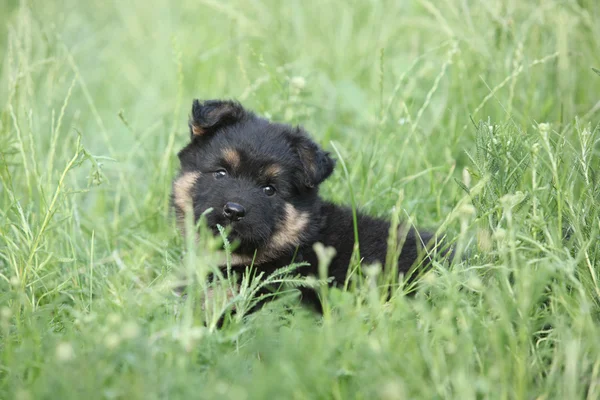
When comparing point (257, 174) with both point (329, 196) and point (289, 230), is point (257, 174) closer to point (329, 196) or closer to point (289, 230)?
point (289, 230)

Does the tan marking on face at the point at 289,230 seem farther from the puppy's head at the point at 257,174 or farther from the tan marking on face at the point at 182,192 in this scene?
the tan marking on face at the point at 182,192

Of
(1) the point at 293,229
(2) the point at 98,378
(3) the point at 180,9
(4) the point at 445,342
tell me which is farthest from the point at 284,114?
(3) the point at 180,9

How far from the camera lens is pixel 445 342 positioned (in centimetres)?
278

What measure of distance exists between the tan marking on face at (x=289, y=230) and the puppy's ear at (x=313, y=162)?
175 millimetres

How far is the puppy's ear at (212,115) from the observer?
4062 millimetres

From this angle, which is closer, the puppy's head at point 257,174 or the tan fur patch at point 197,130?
the puppy's head at point 257,174

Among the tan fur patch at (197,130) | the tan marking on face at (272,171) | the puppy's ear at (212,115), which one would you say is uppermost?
the puppy's ear at (212,115)

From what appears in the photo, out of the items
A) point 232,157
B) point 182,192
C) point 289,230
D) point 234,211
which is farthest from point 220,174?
point 289,230

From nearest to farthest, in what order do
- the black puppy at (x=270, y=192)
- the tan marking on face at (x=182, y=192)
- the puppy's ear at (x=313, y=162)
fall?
the black puppy at (x=270, y=192)
the puppy's ear at (x=313, y=162)
the tan marking on face at (x=182, y=192)

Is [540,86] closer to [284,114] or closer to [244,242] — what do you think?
[284,114]

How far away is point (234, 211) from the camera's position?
372 centimetres

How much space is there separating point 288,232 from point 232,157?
0.54 metres

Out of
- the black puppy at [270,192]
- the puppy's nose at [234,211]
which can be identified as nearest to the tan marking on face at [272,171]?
the black puppy at [270,192]

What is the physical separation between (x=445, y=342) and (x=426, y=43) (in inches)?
173
